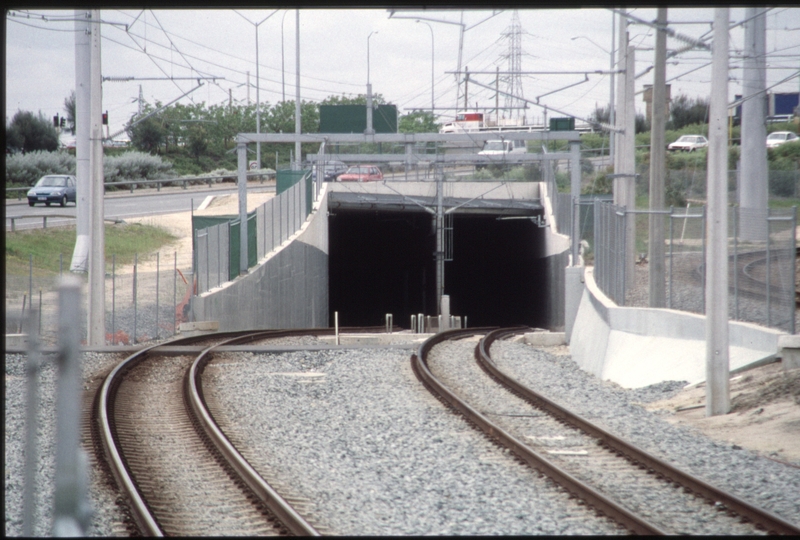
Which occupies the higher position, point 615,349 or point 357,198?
point 357,198

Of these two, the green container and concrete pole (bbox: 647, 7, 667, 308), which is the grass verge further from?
the green container

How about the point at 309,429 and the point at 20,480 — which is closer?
the point at 20,480

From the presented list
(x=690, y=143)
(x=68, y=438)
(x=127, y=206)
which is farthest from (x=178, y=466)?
(x=690, y=143)

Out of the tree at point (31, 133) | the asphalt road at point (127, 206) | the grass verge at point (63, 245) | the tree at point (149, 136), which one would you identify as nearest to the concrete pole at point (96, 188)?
the grass verge at point (63, 245)

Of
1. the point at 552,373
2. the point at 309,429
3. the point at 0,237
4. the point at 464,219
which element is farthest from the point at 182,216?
the point at 0,237

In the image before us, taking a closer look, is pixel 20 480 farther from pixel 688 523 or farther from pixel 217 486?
pixel 688 523

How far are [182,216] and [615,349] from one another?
109ft

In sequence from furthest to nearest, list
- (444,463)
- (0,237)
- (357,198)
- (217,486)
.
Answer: (357,198) → (444,463) → (217,486) → (0,237)

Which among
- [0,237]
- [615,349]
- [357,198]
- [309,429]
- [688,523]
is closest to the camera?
[0,237]

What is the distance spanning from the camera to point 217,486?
838 cm

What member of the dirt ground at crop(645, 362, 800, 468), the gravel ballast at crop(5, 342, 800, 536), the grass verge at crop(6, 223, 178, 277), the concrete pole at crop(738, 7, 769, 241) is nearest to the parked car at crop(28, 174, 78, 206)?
the grass verge at crop(6, 223, 178, 277)

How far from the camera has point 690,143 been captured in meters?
54.1

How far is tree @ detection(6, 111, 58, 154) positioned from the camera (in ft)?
203

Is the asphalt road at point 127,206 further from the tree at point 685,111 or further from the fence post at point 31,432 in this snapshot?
the tree at point 685,111
